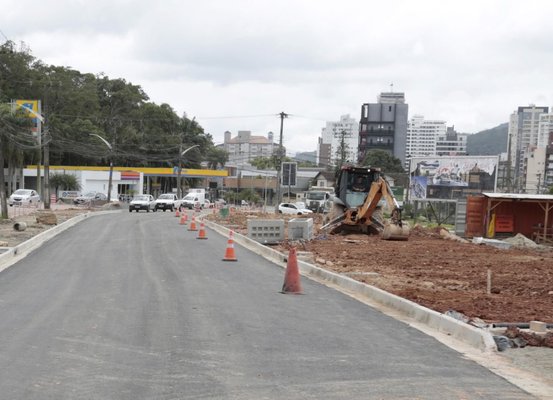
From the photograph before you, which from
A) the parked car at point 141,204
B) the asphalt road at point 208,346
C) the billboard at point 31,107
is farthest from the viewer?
the parked car at point 141,204

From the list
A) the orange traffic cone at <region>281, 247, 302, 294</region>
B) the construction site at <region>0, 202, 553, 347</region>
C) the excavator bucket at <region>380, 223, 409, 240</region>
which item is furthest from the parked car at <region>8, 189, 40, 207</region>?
the orange traffic cone at <region>281, 247, 302, 294</region>

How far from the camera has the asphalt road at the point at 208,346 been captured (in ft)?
21.4

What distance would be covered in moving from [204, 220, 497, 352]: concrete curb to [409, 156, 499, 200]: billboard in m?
49.8

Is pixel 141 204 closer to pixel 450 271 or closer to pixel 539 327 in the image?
pixel 450 271

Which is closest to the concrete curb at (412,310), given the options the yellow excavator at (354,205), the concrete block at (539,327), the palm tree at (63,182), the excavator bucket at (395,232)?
the concrete block at (539,327)

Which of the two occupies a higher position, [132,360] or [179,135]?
[179,135]

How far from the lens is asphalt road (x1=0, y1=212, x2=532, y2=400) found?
6508mm

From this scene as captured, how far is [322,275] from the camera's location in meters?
17.5

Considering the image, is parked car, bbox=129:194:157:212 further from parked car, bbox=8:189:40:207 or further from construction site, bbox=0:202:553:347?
construction site, bbox=0:202:553:347

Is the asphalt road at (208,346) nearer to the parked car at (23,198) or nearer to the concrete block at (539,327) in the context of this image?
the concrete block at (539,327)

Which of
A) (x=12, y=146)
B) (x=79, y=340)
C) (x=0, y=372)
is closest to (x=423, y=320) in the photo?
→ (x=79, y=340)

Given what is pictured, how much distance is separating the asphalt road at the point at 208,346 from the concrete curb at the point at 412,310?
560 mm

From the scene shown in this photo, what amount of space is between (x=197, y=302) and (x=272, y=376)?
5.11 meters

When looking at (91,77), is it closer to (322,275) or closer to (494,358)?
(322,275)
